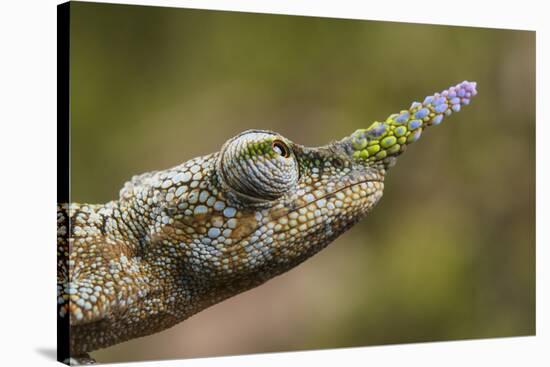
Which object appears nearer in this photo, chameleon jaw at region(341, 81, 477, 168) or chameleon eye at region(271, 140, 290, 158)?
chameleon eye at region(271, 140, 290, 158)

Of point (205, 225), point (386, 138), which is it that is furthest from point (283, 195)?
point (386, 138)

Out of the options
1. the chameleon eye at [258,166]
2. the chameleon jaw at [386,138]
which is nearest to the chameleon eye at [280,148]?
the chameleon eye at [258,166]

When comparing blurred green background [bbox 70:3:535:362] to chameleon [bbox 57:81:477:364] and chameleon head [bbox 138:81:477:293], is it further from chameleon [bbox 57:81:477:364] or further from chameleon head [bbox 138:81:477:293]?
chameleon head [bbox 138:81:477:293]

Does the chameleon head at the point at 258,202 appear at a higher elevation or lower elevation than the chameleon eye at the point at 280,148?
lower

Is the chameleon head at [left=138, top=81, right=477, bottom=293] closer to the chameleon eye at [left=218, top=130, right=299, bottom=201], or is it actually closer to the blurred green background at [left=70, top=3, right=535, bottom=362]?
the chameleon eye at [left=218, top=130, right=299, bottom=201]

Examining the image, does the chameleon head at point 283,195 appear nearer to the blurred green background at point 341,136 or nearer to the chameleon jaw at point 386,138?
the chameleon jaw at point 386,138

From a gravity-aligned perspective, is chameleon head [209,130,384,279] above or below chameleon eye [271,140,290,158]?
below

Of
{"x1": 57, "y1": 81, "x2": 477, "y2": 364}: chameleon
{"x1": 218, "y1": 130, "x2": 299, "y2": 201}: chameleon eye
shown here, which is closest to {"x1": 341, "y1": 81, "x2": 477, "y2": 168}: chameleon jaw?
{"x1": 57, "y1": 81, "x2": 477, "y2": 364}: chameleon

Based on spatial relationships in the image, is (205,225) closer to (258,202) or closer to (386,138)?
(258,202)
